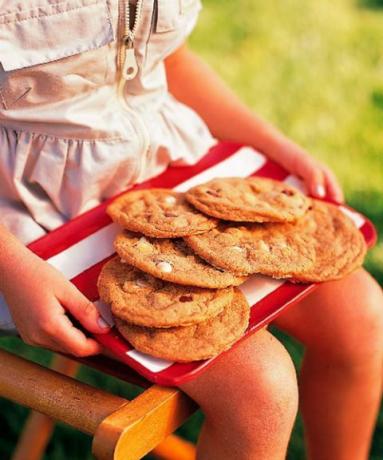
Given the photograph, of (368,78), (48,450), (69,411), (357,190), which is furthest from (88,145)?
(368,78)

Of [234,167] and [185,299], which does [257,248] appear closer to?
[185,299]

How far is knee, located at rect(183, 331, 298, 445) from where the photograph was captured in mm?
1108

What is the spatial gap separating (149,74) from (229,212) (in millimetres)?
299

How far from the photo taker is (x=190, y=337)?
3.54 feet

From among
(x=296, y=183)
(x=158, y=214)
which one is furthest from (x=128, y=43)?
(x=296, y=183)

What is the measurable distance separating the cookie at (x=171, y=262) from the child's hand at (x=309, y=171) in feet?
1.13

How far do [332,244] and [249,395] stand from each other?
275 millimetres

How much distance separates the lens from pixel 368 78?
9.83 ft

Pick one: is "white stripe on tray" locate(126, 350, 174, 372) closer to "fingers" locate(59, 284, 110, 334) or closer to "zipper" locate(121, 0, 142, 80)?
"fingers" locate(59, 284, 110, 334)

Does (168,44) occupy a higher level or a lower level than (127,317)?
higher

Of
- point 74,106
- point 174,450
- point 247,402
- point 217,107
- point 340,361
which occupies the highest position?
point 74,106

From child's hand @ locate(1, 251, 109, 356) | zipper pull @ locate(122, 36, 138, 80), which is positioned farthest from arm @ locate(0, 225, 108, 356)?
zipper pull @ locate(122, 36, 138, 80)

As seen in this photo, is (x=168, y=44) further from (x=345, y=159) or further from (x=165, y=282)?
(x=345, y=159)

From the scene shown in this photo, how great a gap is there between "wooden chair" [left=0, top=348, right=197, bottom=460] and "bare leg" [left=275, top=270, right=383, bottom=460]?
300mm
